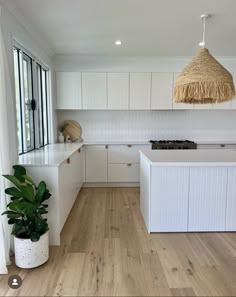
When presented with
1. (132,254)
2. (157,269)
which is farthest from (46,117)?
(157,269)

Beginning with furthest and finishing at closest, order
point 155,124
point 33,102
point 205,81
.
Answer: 1. point 155,124
2. point 33,102
3. point 205,81

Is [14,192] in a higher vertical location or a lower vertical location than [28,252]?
higher

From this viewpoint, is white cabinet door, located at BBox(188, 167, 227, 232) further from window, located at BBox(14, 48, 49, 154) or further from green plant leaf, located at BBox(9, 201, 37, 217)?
window, located at BBox(14, 48, 49, 154)

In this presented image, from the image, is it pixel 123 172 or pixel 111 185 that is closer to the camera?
pixel 123 172

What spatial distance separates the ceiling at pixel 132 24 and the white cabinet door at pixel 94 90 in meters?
0.53

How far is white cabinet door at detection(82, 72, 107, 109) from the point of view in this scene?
16.1 feet

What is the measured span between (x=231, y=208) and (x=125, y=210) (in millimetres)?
1479

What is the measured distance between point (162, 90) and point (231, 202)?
2720mm

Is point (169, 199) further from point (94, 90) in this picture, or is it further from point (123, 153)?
point (94, 90)

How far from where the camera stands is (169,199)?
115 inches

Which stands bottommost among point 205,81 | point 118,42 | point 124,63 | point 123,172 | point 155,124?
point 123,172

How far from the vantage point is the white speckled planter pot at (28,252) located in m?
2.22

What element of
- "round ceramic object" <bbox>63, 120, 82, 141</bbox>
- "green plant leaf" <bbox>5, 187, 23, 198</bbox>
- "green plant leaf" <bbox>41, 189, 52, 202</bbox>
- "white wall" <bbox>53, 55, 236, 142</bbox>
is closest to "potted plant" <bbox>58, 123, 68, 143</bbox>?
"round ceramic object" <bbox>63, 120, 82, 141</bbox>

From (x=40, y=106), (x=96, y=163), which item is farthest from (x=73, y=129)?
(x=40, y=106)
